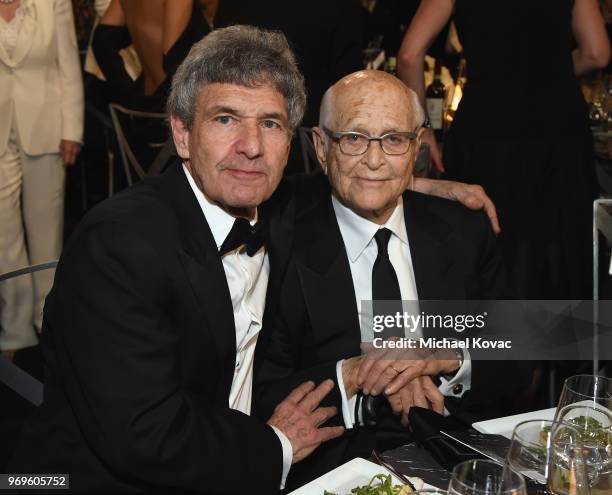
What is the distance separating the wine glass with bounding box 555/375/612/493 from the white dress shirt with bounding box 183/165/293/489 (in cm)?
77

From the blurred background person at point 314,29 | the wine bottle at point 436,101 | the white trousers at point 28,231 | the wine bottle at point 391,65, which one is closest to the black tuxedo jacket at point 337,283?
the blurred background person at point 314,29

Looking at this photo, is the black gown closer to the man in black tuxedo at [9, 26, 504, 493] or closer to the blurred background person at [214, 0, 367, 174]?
the blurred background person at [214, 0, 367, 174]

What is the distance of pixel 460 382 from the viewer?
82.8 inches

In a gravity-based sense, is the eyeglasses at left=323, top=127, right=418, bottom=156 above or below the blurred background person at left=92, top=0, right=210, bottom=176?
below

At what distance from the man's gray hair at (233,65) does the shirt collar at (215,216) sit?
0.14 meters

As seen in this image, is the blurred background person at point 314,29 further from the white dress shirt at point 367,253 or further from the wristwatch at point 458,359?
the wristwatch at point 458,359

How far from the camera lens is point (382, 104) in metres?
2.18

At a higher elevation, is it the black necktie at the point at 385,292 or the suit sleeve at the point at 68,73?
the suit sleeve at the point at 68,73

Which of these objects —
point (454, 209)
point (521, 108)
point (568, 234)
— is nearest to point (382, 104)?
point (454, 209)

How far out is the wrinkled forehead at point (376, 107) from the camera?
85.7 inches

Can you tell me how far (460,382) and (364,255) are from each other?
0.40m

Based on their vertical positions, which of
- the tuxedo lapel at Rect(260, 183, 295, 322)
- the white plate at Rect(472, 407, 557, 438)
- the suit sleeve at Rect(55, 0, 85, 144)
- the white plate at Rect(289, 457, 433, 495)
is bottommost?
the white plate at Rect(289, 457, 433, 495)

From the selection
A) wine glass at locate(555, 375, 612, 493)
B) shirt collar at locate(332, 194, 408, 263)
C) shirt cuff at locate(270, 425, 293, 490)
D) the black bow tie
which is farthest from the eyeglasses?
wine glass at locate(555, 375, 612, 493)

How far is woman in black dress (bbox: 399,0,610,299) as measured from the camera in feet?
10.7
